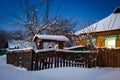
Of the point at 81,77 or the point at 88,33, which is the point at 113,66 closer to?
the point at 81,77

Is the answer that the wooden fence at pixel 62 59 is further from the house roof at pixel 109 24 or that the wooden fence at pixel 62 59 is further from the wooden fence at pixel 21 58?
the house roof at pixel 109 24

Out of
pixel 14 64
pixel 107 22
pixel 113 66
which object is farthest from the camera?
pixel 107 22

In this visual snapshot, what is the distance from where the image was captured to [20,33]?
28.0 meters

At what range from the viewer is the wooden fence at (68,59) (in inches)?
527

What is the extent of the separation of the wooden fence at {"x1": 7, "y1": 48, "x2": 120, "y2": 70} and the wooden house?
9642mm

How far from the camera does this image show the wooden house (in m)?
25.5

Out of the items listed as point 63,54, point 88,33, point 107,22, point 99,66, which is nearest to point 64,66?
point 63,54

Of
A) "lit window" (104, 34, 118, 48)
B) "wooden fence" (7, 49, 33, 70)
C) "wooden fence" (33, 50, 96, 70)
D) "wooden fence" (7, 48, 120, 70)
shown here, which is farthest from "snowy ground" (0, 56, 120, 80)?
"lit window" (104, 34, 118, 48)

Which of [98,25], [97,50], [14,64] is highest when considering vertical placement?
[98,25]

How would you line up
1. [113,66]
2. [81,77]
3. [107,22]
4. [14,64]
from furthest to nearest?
[107,22] → [14,64] → [113,66] → [81,77]

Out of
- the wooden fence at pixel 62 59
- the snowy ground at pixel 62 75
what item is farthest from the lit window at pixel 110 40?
the snowy ground at pixel 62 75

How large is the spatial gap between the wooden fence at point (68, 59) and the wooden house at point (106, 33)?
31.6 feet

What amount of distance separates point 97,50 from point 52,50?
10.0 ft

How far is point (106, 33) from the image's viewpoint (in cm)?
2645
